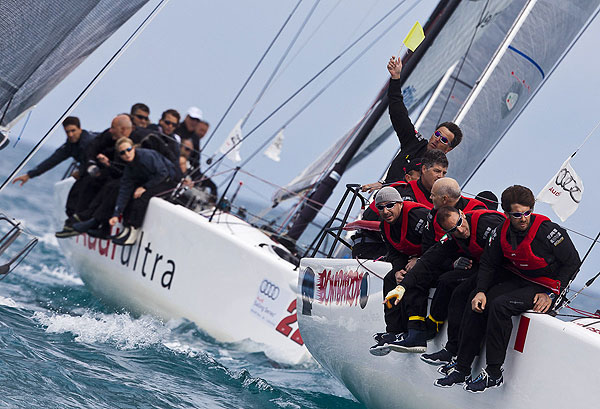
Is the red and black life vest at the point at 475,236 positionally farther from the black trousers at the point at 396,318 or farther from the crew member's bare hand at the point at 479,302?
the black trousers at the point at 396,318

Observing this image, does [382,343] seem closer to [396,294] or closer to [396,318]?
[396,318]

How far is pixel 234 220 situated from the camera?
22.6 ft

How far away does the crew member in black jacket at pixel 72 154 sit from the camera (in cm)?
702

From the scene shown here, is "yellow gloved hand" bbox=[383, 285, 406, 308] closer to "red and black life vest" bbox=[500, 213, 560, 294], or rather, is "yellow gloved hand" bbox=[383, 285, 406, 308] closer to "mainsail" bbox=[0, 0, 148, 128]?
"red and black life vest" bbox=[500, 213, 560, 294]

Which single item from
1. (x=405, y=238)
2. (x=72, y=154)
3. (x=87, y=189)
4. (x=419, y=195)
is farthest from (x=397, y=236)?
(x=72, y=154)

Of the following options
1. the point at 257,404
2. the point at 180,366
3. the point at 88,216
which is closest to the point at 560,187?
the point at 257,404

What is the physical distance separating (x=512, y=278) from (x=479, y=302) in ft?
0.62

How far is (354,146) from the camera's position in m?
7.00

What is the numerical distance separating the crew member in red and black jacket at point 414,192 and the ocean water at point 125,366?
99cm

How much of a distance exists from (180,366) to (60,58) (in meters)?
1.92

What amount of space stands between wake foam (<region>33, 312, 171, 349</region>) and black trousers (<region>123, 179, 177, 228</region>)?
83cm

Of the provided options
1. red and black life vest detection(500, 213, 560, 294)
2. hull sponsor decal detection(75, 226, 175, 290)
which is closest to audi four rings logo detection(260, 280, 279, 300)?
hull sponsor decal detection(75, 226, 175, 290)

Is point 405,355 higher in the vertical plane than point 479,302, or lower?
lower

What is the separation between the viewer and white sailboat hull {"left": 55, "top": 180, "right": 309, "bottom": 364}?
5.86 metres
